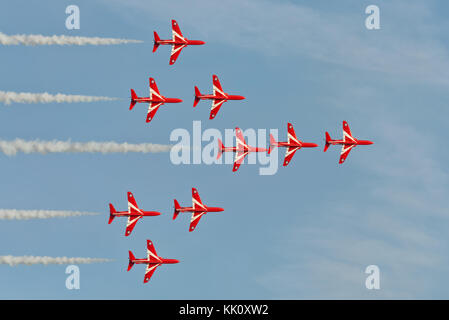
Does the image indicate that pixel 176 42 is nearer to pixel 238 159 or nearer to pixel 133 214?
pixel 238 159

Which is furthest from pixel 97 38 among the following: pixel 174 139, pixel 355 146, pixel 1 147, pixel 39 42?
pixel 355 146

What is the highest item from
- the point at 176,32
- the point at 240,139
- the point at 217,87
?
the point at 176,32

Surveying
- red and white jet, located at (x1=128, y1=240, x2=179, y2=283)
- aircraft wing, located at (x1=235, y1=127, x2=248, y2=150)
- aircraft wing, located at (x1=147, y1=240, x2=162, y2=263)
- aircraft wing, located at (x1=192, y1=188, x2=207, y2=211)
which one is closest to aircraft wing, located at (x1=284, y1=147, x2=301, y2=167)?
aircraft wing, located at (x1=235, y1=127, x2=248, y2=150)

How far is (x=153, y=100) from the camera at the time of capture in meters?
157

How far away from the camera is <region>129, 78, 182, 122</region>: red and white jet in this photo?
6093 inches

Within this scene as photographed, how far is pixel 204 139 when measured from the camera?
488 feet

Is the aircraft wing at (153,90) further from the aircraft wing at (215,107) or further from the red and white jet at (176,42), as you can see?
the aircraft wing at (215,107)

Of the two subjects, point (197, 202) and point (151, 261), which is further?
point (197, 202)

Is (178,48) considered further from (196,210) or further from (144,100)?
(196,210)

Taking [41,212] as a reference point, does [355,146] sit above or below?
above

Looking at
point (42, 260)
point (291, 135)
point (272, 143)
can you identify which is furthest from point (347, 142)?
point (42, 260)
